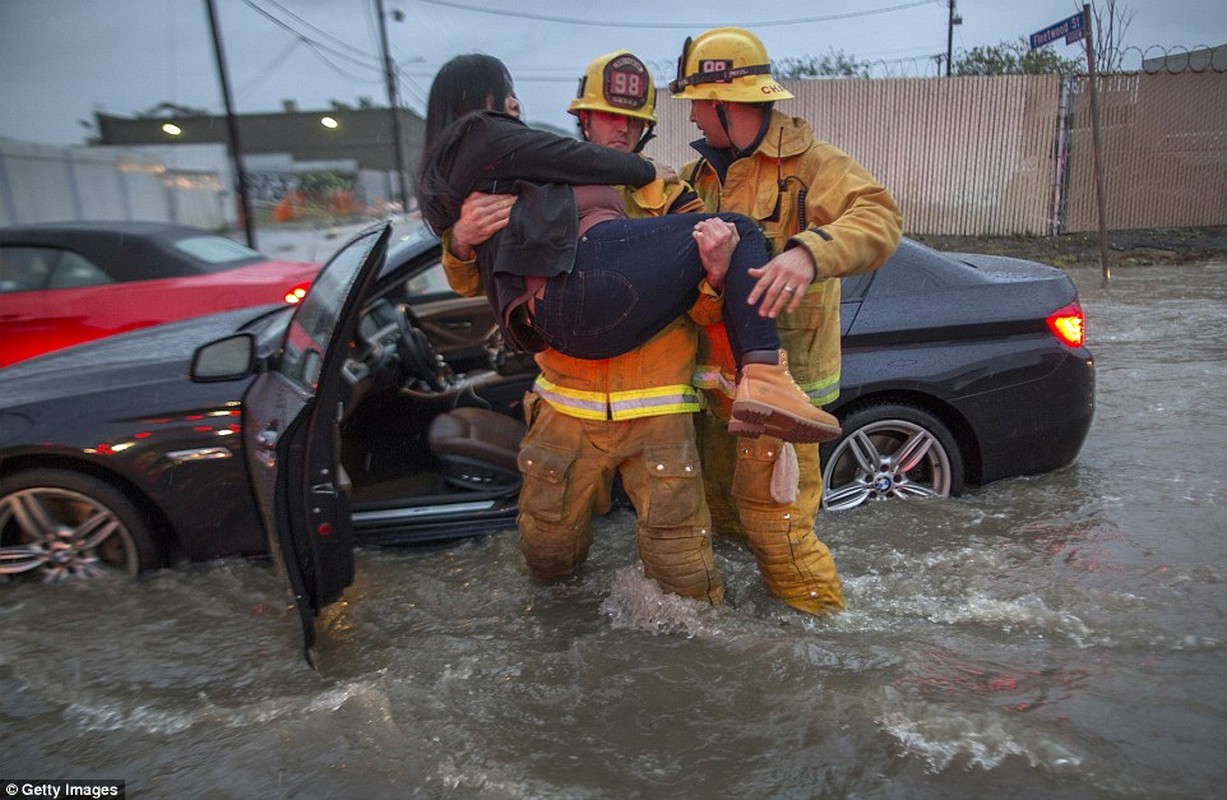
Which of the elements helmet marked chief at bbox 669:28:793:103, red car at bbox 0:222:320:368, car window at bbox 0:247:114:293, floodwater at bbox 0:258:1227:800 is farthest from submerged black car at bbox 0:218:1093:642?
car window at bbox 0:247:114:293

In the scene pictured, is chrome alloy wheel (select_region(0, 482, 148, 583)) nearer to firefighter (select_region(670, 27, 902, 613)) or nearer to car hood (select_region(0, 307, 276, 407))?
car hood (select_region(0, 307, 276, 407))

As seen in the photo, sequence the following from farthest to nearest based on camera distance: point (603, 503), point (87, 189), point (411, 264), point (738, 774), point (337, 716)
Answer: point (87, 189) < point (411, 264) < point (603, 503) < point (337, 716) < point (738, 774)

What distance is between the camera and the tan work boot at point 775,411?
2.18 meters

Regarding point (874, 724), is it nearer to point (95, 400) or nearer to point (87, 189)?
point (95, 400)

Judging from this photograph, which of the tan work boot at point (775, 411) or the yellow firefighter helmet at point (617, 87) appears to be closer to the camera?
the tan work boot at point (775, 411)

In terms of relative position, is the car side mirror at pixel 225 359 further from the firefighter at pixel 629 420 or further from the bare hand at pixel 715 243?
the bare hand at pixel 715 243

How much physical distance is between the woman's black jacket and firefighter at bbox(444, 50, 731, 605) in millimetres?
107

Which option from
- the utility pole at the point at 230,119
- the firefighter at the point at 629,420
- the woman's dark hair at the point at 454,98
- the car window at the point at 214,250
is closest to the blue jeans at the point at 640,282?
the firefighter at the point at 629,420

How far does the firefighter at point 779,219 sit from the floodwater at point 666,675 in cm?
29

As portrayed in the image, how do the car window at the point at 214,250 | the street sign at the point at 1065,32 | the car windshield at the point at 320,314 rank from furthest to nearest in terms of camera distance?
the street sign at the point at 1065,32 < the car window at the point at 214,250 < the car windshield at the point at 320,314

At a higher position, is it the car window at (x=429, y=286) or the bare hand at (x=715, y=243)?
the bare hand at (x=715, y=243)

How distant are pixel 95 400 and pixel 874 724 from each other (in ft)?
9.43

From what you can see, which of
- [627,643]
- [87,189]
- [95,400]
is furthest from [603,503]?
[87,189]

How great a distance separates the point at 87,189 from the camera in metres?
15.9
